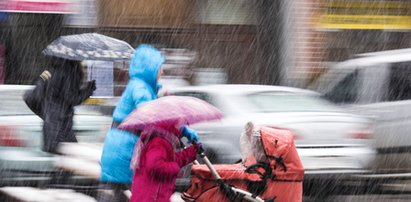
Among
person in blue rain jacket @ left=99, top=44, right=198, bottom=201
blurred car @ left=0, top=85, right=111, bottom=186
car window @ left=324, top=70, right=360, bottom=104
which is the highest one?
person in blue rain jacket @ left=99, top=44, right=198, bottom=201

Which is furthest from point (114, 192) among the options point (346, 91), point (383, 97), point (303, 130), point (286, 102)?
point (346, 91)

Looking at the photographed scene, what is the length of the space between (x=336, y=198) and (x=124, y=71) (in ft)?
21.9

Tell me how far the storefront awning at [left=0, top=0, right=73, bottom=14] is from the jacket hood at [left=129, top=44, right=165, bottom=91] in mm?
9830

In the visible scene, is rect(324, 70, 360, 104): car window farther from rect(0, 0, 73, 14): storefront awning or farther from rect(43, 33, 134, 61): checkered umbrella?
rect(0, 0, 73, 14): storefront awning

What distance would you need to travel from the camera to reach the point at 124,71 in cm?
1592

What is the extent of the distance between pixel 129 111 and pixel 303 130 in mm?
3460

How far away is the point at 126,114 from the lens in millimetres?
6297

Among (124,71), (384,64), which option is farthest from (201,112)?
(124,71)

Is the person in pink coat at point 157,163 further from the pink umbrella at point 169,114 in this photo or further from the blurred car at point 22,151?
the blurred car at point 22,151

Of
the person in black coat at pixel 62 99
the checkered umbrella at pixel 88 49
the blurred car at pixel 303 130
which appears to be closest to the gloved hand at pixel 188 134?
the person in black coat at pixel 62 99

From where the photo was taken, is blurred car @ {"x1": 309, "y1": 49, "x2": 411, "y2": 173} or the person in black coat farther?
blurred car @ {"x1": 309, "y1": 49, "x2": 411, "y2": 173}

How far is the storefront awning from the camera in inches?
622

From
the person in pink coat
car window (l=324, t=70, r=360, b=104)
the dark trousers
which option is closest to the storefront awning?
car window (l=324, t=70, r=360, b=104)

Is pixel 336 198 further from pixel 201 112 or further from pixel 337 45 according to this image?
pixel 337 45
